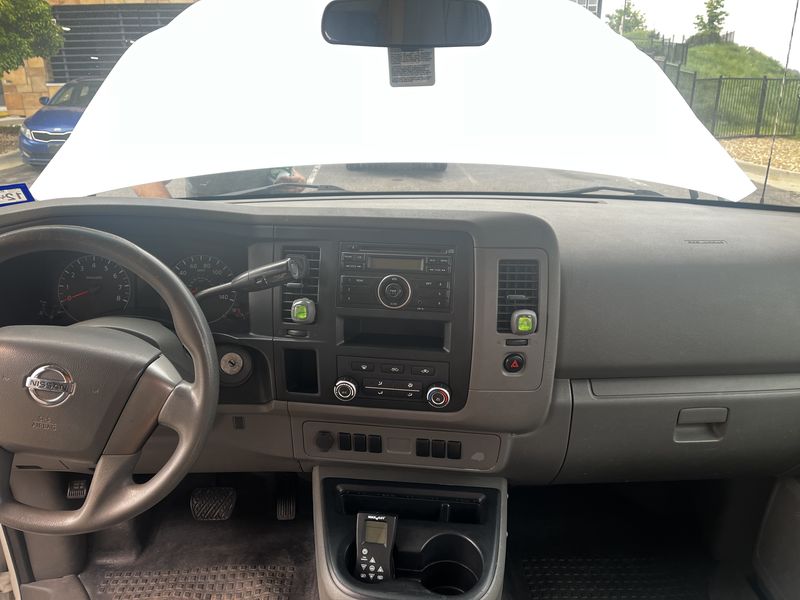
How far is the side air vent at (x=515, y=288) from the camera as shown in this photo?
165 centimetres

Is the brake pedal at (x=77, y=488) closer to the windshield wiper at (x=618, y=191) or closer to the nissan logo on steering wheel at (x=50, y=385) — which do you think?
the nissan logo on steering wheel at (x=50, y=385)

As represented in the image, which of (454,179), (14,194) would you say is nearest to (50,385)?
(14,194)

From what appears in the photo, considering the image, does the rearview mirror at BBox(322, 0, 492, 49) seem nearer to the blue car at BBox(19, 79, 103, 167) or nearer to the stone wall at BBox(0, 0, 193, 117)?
the stone wall at BBox(0, 0, 193, 117)

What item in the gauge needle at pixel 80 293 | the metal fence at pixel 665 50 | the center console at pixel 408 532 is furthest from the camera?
the metal fence at pixel 665 50

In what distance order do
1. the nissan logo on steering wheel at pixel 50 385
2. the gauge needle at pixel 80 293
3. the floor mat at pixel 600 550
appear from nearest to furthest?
1. the nissan logo on steering wheel at pixel 50 385
2. the gauge needle at pixel 80 293
3. the floor mat at pixel 600 550

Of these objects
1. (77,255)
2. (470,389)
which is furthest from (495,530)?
(77,255)

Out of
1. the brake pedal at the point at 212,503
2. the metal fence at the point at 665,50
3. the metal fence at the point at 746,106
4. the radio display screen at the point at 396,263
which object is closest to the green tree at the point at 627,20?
the metal fence at the point at 665,50

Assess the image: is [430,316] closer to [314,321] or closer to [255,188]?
[314,321]

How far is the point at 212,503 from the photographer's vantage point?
244 cm

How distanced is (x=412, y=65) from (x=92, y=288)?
109 centimetres

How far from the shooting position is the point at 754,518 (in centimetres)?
226

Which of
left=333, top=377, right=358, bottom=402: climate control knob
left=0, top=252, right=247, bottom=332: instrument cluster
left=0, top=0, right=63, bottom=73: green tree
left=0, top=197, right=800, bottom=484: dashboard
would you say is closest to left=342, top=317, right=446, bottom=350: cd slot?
left=0, top=197, right=800, bottom=484: dashboard

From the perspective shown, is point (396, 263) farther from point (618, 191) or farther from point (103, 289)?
point (618, 191)

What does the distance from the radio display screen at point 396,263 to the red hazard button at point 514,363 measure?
319 mm
